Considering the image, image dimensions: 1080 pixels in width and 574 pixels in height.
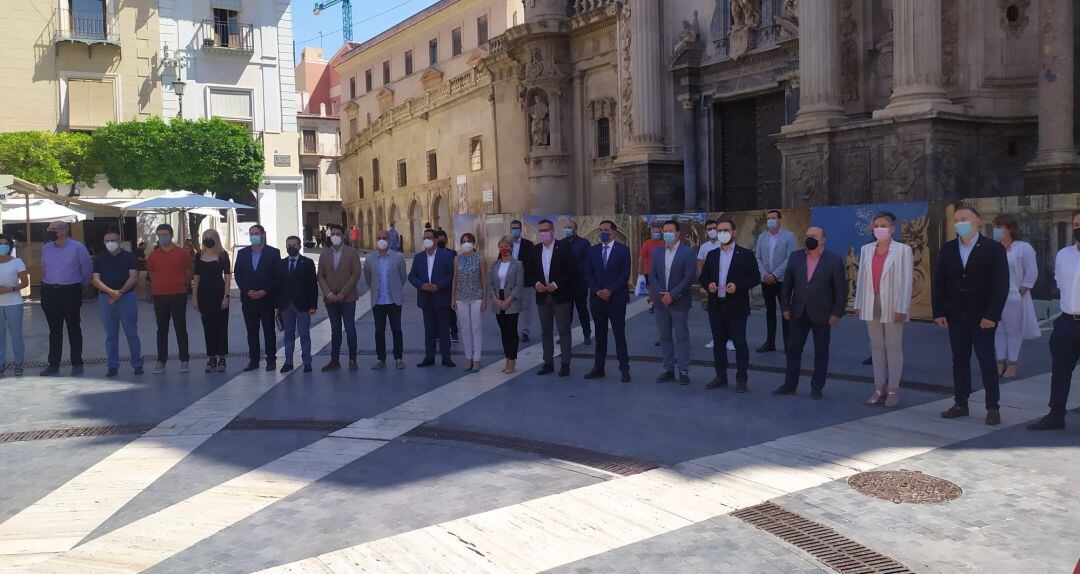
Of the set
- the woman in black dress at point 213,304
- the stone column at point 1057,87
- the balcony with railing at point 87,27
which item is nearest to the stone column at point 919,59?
the stone column at point 1057,87

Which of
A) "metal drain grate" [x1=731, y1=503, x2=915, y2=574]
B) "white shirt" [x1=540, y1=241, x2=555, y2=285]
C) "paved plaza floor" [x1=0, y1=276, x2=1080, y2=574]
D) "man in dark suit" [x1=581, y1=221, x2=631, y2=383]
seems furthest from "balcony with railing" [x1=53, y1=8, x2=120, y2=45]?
"metal drain grate" [x1=731, y1=503, x2=915, y2=574]

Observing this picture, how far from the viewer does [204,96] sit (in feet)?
120

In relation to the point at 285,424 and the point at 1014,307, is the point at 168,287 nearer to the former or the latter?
the point at 285,424

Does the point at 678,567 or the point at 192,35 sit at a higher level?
the point at 192,35

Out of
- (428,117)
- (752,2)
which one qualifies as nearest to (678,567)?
(752,2)

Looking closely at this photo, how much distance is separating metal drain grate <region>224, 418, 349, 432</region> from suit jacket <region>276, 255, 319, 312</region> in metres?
2.93

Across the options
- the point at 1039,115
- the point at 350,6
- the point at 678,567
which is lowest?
the point at 678,567

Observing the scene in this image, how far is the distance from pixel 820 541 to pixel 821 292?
4135mm

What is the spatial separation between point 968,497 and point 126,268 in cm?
969

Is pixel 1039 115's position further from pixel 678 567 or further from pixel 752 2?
pixel 678 567

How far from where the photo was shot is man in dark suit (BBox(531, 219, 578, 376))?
34.6 ft

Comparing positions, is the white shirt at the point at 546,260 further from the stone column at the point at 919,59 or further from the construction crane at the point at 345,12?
the construction crane at the point at 345,12

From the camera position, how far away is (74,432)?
821 cm

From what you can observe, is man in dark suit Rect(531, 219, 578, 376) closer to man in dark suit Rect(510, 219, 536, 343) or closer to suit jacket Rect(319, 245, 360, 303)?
man in dark suit Rect(510, 219, 536, 343)
